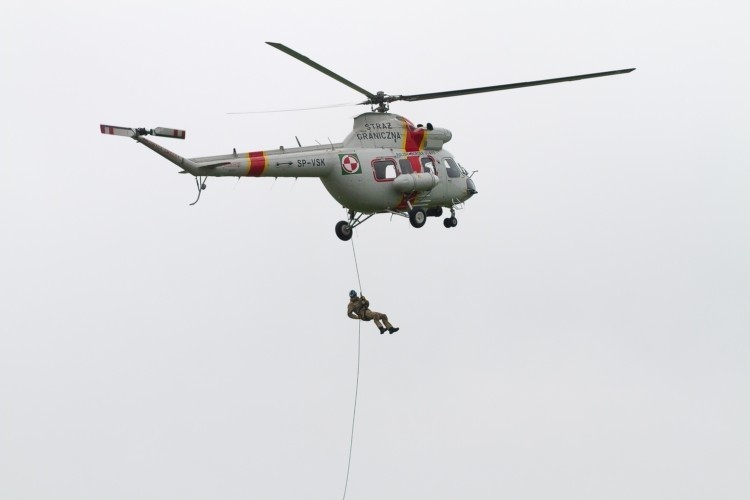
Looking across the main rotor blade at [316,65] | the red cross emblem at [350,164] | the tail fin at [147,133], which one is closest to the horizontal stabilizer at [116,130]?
the tail fin at [147,133]

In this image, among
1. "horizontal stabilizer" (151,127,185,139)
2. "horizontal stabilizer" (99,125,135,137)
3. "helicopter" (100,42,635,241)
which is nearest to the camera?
"horizontal stabilizer" (99,125,135,137)

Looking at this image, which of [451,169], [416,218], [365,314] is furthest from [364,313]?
[451,169]

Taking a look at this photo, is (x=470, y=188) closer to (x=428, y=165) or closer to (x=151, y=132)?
(x=428, y=165)

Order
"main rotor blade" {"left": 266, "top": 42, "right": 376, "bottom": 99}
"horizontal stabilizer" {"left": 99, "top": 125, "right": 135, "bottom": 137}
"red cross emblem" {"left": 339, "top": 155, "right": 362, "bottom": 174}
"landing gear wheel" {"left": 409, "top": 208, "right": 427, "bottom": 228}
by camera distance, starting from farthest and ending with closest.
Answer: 1. "landing gear wheel" {"left": 409, "top": 208, "right": 427, "bottom": 228}
2. "red cross emblem" {"left": 339, "top": 155, "right": 362, "bottom": 174}
3. "main rotor blade" {"left": 266, "top": 42, "right": 376, "bottom": 99}
4. "horizontal stabilizer" {"left": 99, "top": 125, "right": 135, "bottom": 137}

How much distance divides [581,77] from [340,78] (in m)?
5.33

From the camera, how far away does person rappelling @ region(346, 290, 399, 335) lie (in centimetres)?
3123

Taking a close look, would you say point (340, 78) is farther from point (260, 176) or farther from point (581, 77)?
point (581, 77)

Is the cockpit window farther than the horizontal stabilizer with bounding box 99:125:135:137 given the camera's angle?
Yes

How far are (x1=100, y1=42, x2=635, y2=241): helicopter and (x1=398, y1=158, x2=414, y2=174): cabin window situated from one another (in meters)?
0.02

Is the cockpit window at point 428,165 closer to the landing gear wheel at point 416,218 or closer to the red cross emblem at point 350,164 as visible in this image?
the landing gear wheel at point 416,218

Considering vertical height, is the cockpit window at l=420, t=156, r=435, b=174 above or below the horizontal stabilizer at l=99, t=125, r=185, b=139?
above

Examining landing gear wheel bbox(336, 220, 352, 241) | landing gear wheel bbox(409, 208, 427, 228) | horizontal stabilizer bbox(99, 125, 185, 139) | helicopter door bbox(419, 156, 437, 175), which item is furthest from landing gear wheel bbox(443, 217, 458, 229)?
horizontal stabilizer bbox(99, 125, 185, 139)

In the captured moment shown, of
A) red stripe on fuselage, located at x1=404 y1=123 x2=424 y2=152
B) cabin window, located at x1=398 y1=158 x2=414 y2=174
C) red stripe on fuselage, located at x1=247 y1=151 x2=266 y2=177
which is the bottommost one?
red stripe on fuselage, located at x1=247 y1=151 x2=266 y2=177

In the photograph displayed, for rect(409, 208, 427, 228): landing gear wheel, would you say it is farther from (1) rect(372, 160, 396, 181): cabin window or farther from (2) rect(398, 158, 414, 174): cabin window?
(1) rect(372, 160, 396, 181): cabin window
